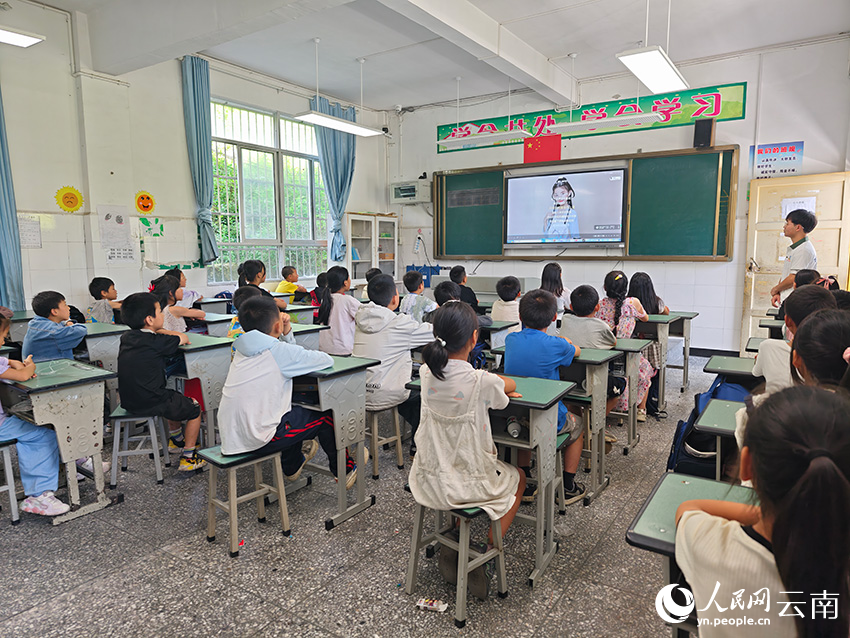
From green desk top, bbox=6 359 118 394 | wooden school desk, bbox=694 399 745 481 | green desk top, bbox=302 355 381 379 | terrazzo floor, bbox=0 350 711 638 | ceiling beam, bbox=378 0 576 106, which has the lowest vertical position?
terrazzo floor, bbox=0 350 711 638

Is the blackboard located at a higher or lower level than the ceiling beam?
lower

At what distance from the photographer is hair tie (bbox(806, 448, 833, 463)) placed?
30.3 inches

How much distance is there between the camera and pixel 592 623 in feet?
6.01

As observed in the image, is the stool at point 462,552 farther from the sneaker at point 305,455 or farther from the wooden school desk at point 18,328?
the wooden school desk at point 18,328

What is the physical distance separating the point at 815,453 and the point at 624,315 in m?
3.22

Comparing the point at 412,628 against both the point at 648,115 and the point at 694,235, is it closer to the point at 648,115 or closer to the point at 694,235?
the point at 648,115

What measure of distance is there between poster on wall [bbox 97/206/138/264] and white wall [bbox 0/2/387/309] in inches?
2.3

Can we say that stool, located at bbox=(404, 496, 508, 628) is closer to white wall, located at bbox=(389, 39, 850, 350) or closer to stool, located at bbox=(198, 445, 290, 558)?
stool, located at bbox=(198, 445, 290, 558)

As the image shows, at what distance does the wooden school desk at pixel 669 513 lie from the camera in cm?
110

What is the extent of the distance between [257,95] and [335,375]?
5424 millimetres

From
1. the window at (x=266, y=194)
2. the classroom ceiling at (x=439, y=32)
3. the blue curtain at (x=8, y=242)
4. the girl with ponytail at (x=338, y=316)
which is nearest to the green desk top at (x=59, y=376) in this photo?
the girl with ponytail at (x=338, y=316)

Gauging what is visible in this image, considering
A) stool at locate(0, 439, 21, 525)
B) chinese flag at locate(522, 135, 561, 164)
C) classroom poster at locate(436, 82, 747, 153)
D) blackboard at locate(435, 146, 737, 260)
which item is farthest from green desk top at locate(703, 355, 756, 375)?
chinese flag at locate(522, 135, 561, 164)

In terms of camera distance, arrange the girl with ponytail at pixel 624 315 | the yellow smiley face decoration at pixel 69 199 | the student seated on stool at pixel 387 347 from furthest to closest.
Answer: the yellow smiley face decoration at pixel 69 199
the girl with ponytail at pixel 624 315
the student seated on stool at pixel 387 347

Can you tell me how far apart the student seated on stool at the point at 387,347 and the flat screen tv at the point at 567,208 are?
14.2ft
